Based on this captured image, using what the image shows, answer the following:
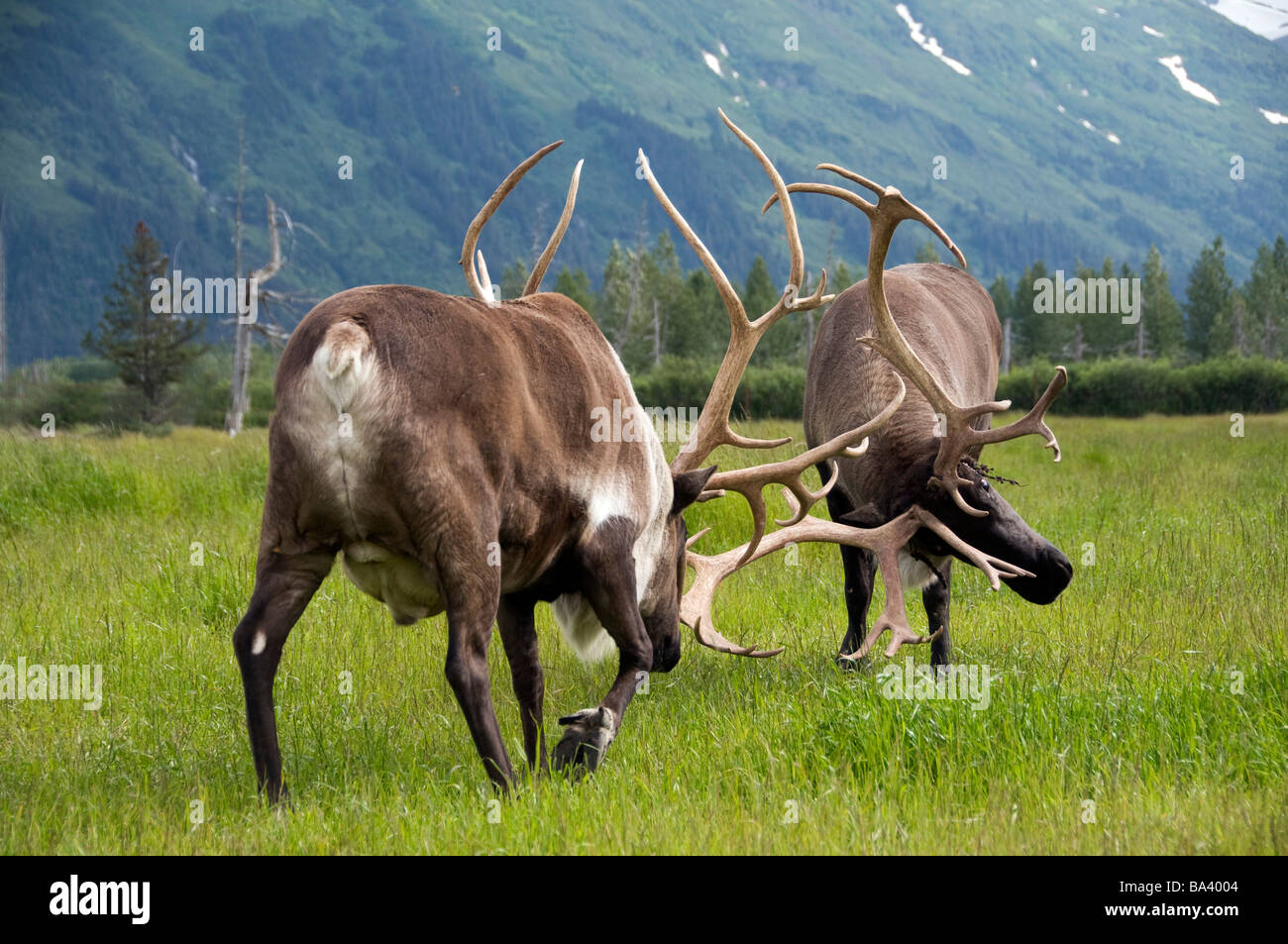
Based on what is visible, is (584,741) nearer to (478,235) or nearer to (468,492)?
(468,492)

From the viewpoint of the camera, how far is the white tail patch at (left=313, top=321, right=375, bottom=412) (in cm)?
363

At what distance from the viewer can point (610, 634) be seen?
4730 millimetres

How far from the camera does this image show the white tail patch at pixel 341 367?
3.63 m

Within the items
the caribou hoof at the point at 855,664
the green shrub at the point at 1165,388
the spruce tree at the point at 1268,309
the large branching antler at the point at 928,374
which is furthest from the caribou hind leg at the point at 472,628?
the spruce tree at the point at 1268,309

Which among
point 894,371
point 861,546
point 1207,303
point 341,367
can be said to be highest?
point 341,367

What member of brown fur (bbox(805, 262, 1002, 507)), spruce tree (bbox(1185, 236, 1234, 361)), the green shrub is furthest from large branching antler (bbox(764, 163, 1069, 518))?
spruce tree (bbox(1185, 236, 1234, 361))

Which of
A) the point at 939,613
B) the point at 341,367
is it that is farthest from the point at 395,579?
the point at 939,613

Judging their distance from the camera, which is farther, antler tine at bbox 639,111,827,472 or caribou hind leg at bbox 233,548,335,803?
antler tine at bbox 639,111,827,472

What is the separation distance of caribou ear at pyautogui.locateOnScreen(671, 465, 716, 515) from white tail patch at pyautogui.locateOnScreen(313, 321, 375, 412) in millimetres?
1849

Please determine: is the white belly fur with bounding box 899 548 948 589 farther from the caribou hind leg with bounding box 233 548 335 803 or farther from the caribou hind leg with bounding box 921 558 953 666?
the caribou hind leg with bounding box 233 548 335 803

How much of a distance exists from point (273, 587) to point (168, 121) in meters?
205

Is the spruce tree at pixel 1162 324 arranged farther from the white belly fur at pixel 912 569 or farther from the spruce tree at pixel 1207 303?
the white belly fur at pixel 912 569

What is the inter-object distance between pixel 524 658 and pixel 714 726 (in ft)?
2.63

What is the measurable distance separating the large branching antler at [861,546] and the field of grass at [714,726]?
35 cm
